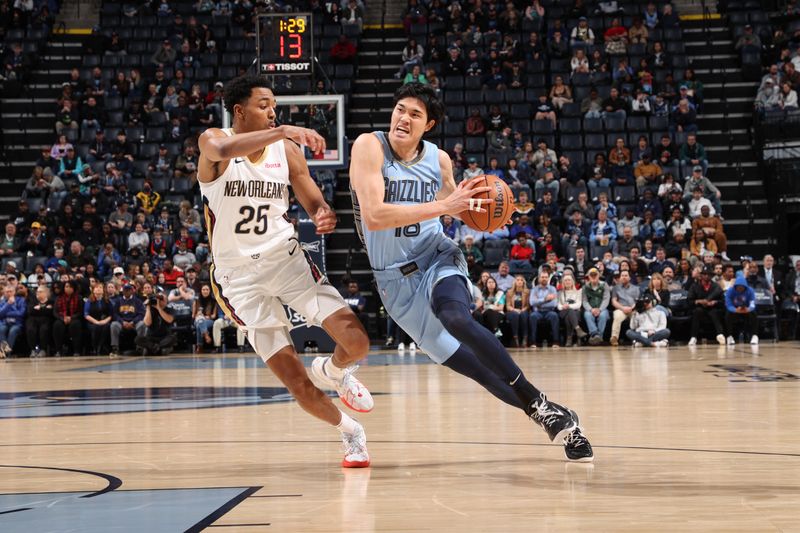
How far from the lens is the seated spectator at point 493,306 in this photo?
49.4 ft

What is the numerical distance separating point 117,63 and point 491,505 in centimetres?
1984

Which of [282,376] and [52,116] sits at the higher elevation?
[52,116]

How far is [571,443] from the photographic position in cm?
451

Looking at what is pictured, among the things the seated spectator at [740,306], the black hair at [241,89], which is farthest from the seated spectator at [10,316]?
the black hair at [241,89]

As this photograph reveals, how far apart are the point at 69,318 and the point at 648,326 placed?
860 cm

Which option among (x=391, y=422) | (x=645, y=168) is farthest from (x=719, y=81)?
(x=391, y=422)

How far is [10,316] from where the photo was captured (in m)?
15.7

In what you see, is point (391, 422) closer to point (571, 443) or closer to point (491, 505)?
point (571, 443)

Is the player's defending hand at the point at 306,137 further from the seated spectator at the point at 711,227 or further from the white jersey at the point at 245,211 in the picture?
the seated spectator at the point at 711,227

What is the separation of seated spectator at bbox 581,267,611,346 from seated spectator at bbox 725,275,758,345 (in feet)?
5.72

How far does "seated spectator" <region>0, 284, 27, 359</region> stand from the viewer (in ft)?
51.3

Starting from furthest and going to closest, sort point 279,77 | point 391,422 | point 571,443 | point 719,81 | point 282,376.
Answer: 1. point 719,81
2. point 279,77
3. point 391,422
4. point 282,376
5. point 571,443

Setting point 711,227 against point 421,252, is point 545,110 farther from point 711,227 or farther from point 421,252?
point 421,252

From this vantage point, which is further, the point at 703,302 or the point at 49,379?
the point at 703,302
